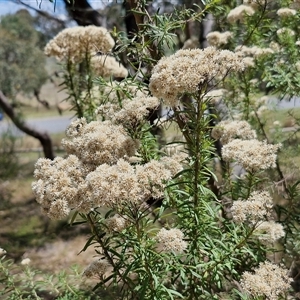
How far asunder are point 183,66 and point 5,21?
64.9 feet

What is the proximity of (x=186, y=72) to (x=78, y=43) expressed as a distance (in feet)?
6.32

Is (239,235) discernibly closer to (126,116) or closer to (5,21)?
(126,116)

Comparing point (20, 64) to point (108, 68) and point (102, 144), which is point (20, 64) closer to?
point (108, 68)

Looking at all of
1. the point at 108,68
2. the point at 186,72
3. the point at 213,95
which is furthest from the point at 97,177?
the point at 108,68

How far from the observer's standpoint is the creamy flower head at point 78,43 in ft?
9.50

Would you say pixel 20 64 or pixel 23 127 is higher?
pixel 23 127

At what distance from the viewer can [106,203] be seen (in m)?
1.23

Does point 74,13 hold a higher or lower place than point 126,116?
higher

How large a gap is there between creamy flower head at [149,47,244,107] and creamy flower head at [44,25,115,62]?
1.62m

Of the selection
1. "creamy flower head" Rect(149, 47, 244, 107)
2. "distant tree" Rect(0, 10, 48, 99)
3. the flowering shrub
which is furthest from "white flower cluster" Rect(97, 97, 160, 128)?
"distant tree" Rect(0, 10, 48, 99)

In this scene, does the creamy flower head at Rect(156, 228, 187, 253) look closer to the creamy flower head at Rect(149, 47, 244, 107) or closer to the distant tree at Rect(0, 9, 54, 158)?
the creamy flower head at Rect(149, 47, 244, 107)

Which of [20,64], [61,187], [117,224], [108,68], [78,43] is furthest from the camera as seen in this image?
[20,64]

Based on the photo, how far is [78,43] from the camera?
300 cm

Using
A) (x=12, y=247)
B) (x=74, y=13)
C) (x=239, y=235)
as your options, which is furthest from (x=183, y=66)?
(x=12, y=247)
